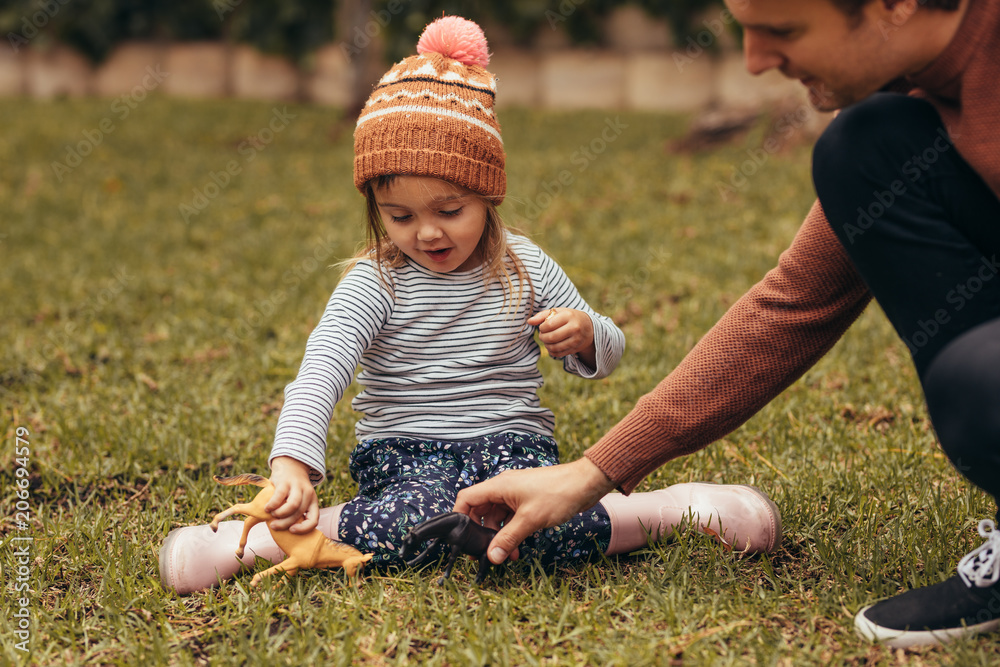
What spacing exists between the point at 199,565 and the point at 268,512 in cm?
25

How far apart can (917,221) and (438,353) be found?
3.31ft

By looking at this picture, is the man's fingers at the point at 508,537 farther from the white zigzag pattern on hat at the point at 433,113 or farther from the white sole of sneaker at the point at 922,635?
the white zigzag pattern on hat at the point at 433,113

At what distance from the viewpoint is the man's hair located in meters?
1.26

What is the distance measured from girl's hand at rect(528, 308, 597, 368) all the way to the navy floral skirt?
0.82 feet

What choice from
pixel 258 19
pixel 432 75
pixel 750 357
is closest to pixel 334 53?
pixel 258 19

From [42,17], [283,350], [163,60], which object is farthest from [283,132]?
[283,350]

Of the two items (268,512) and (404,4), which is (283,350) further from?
(404,4)

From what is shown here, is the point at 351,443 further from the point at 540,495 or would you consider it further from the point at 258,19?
the point at 258,19

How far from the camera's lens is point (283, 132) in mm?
10344

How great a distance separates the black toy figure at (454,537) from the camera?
162 cm

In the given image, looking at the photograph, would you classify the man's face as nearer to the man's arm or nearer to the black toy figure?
the man's arm

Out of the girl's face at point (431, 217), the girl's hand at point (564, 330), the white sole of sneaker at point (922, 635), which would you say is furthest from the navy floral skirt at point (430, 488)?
the white sole of sneaker at point (922, 635)

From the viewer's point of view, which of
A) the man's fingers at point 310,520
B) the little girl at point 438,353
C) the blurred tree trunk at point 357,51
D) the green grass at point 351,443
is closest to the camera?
the green grass at point 351,443

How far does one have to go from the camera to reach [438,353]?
6.67ft
